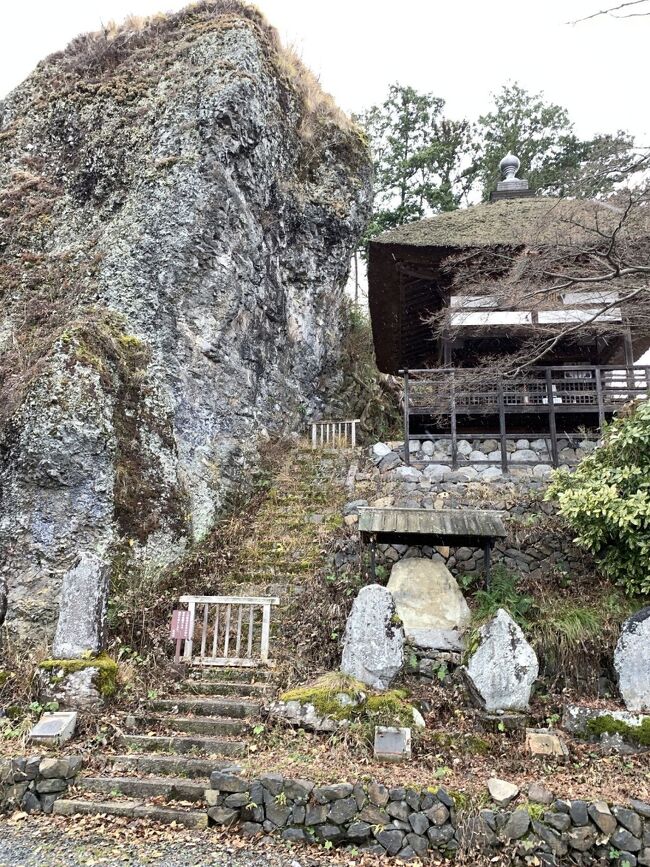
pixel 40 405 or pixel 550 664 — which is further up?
pixel 40 405

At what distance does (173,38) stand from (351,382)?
1028cm

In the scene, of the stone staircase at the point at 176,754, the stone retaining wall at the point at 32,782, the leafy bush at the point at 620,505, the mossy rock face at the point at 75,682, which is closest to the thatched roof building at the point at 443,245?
the leafy bush at the point at 620,505

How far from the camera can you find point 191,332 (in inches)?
411

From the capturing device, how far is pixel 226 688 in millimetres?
5906

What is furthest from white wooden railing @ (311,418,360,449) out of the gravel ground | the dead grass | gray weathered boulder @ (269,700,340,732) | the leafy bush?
the gravel ground

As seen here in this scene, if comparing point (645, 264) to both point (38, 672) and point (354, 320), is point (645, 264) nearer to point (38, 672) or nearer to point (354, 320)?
point (38, 672)

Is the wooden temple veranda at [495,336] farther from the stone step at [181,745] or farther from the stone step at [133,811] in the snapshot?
the stone step at [133,811]

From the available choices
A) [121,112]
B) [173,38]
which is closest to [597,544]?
[121,112]

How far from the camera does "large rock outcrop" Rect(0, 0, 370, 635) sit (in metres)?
7.46

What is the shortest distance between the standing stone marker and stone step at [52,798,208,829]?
1457 millimetres

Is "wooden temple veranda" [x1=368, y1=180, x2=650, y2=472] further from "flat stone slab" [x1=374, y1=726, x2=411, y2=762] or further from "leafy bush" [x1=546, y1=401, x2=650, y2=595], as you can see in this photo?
"flat stone slab" [x1=374, y1=726, x2=411, y2=762]

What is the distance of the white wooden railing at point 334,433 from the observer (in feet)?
43.4

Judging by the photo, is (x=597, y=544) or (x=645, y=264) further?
(x=645, y=264)

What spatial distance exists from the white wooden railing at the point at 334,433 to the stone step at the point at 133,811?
910 cm
